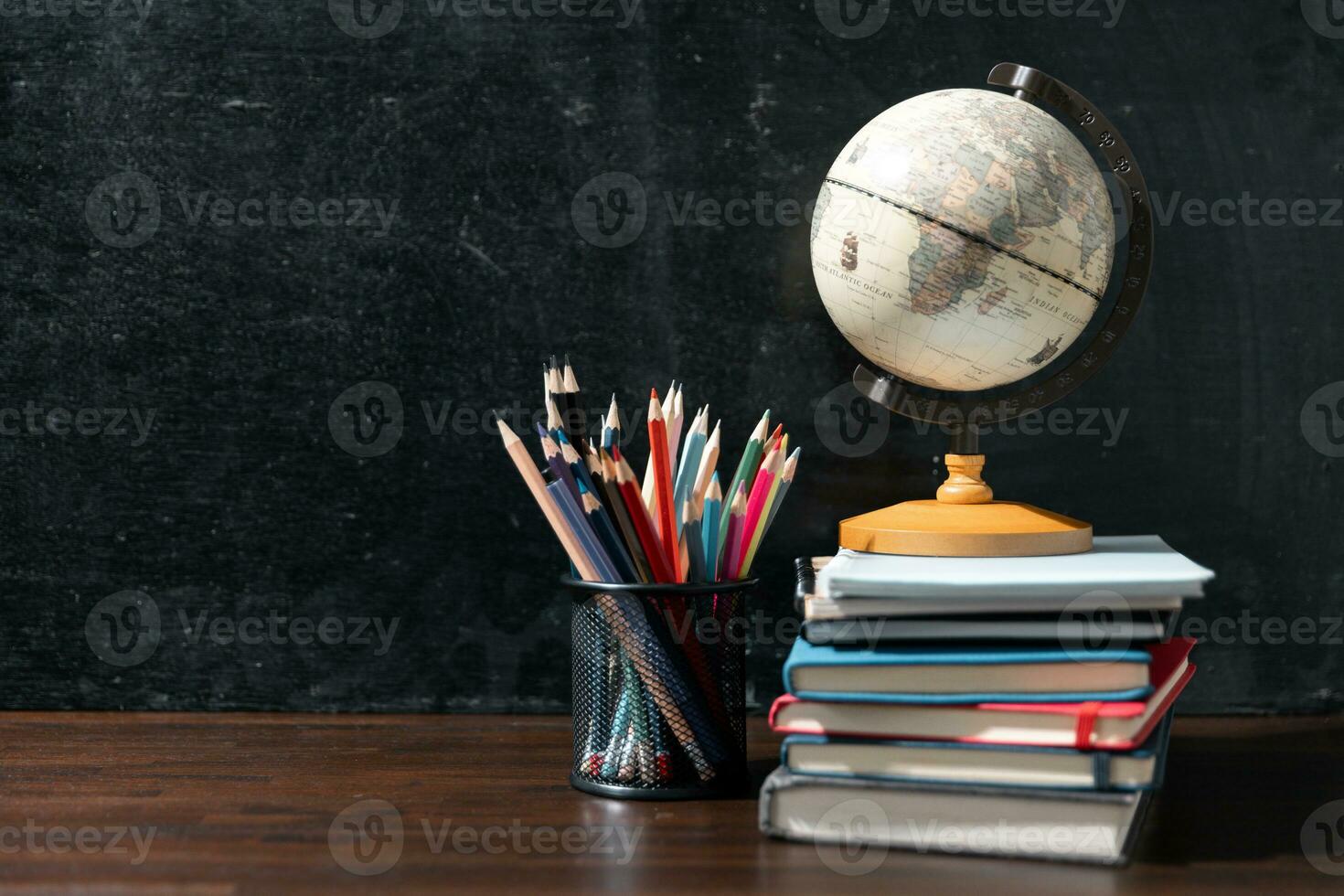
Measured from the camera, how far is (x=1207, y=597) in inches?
50.2

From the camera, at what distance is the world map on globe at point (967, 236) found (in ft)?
3.24

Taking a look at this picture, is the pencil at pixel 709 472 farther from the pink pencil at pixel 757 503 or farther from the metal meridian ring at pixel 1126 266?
the metal meridian ring at pixel 1126 266

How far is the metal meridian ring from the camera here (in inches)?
43.6

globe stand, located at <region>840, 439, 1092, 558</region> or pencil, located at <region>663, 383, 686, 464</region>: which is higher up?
pencil, located at <region>663, 383, 686, 464</region>

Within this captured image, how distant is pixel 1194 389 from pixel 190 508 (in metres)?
1.03

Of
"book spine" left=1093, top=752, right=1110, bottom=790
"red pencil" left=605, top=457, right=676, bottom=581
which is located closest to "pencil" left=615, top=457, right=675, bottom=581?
"red pencil" left=605, top=457, right=676, bottom=581

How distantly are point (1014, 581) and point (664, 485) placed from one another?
0.94 ft

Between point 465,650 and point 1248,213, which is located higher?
point 1248,213

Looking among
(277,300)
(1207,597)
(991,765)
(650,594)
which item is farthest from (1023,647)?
(277,300)

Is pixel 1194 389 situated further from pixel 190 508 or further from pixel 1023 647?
pixel 190 508

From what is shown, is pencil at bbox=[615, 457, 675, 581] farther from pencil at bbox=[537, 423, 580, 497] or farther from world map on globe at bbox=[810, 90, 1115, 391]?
world map on globe at bbox=[810, 90, 1115, 391]

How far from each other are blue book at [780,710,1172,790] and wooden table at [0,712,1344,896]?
6 centimetres

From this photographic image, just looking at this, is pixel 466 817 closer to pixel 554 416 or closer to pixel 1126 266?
pixel 554 416

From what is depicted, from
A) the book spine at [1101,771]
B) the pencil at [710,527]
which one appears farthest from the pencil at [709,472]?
the book spine at [1101,771]
